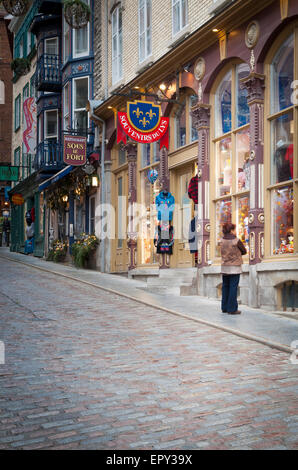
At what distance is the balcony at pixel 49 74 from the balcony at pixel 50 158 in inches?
89.5

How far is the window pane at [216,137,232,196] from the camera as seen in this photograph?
41.7 feet

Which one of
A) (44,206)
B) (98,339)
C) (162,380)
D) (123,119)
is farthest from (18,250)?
(162,380)

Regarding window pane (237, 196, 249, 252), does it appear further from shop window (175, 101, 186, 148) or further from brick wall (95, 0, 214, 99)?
brick wall (95, 0, 214, 99)

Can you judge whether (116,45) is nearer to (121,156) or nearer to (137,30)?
(137,30)

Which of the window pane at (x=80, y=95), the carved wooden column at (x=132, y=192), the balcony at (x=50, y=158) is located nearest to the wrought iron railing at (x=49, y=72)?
the window pane at (x=80, y=95)

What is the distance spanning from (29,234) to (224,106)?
59.8ft

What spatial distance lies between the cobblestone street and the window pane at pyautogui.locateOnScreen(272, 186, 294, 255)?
2383 mm

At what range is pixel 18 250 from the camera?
32219 mm

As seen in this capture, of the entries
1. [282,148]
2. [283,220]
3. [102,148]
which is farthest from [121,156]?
[283,220]

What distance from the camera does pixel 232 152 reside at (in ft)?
40.9

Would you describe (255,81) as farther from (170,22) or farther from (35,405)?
(35,405)

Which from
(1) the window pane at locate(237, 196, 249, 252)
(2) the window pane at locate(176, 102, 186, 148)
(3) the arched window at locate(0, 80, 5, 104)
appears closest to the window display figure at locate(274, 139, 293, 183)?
(1) the window pane at locate(237, 196, 249, 252)

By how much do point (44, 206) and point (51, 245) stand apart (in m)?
2.92

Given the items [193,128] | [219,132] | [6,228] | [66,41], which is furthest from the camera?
[6,228]
